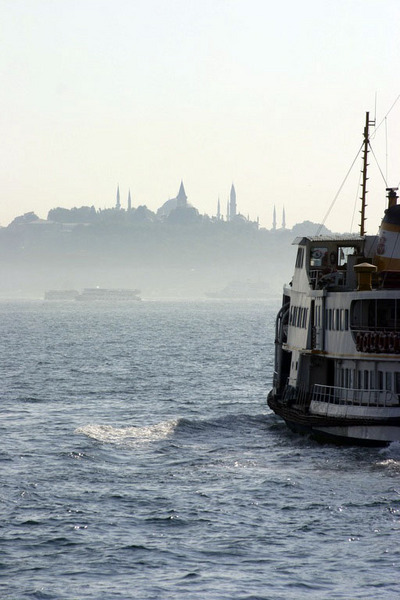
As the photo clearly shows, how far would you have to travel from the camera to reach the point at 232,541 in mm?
33281

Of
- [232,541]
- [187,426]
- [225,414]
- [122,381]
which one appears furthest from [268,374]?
[232,541]

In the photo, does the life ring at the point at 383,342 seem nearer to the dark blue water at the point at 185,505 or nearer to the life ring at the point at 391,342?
the life ring at the point at 391,342

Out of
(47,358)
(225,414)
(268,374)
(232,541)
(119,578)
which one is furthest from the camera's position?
(47,358)

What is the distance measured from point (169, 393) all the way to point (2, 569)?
42559 millimetres

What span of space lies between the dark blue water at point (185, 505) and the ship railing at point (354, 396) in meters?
1.97

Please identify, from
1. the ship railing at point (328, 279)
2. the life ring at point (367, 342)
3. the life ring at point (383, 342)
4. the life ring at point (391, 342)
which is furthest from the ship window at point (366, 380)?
the ship railing at point (328, 279)

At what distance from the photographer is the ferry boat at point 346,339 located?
1761 inches

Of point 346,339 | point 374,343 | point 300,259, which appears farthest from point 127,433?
point 374,343

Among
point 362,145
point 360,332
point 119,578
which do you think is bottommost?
point 119,578

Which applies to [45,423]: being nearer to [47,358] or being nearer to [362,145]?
[362,145]

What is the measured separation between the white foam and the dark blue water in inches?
3.7

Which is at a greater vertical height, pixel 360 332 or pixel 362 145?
pixel 362 145

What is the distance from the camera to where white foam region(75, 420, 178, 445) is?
5088 cm

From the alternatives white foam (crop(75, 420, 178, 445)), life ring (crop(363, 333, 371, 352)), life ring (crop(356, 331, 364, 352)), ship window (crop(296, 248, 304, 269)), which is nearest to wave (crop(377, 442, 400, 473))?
life ring (crop(363, 333, 371, 352))
